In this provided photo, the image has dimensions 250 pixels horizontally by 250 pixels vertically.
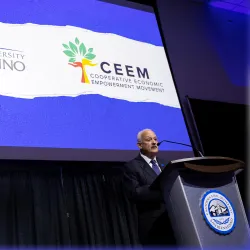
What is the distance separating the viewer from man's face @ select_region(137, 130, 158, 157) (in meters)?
2.07

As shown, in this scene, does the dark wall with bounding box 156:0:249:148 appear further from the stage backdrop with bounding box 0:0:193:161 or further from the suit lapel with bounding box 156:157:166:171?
the suit lapel with bounding box 156:157:166:171

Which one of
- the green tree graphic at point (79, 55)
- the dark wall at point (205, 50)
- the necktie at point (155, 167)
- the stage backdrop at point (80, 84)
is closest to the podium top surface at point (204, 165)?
the necktie at point (155, 167)

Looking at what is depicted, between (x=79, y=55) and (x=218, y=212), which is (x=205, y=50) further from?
(x=218, y=212)

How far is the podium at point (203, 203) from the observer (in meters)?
1.50

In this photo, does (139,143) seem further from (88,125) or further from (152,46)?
(152,46)

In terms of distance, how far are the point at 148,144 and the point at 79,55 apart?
3.24ft

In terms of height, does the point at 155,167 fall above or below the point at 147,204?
above

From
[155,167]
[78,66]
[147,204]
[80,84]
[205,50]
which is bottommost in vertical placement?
[147,204]

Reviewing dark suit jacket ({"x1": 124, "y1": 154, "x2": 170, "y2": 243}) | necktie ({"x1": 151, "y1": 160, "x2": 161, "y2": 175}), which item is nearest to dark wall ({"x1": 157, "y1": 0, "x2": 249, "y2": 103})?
necktie ({"x1": 151, "y1": 160, "x2": 161, "y2": 175})

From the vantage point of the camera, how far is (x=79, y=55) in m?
2.76

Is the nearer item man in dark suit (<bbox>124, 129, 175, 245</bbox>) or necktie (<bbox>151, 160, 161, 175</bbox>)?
man in dark suit (<bbox>124, 129, 175, 245</bbox>)

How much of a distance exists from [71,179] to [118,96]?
653 mm

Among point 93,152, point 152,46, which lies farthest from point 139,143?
point 152,46

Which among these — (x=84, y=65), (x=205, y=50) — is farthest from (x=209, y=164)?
(x=205, y=50)
